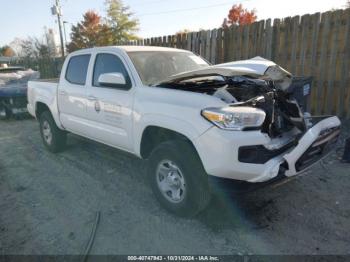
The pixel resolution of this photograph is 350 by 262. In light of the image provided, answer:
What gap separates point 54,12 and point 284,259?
100 feet

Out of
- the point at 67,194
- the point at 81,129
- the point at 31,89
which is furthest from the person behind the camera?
the point at 31,89

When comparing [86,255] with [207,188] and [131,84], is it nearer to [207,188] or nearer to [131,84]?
[207,188]

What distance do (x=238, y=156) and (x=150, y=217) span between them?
135cm

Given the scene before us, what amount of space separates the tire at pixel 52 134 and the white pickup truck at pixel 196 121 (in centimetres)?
139

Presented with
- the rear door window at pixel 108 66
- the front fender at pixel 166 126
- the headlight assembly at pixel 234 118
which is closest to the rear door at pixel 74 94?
the rear door window at pixel 108 66

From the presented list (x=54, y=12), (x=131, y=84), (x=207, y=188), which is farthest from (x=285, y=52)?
(x=54, y=12)

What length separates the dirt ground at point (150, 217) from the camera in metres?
2.78

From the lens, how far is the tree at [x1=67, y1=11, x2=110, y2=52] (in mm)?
36188

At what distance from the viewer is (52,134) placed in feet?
18.4

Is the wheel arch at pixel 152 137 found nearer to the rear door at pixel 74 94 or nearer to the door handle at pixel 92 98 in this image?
the door handle at pixel 92 98

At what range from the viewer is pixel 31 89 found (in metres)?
6.10

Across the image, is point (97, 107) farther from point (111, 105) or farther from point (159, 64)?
point (159, 64)

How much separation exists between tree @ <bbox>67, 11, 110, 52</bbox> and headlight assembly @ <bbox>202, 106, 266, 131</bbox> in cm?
3560

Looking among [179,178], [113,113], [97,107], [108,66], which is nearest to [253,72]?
[179,178]
